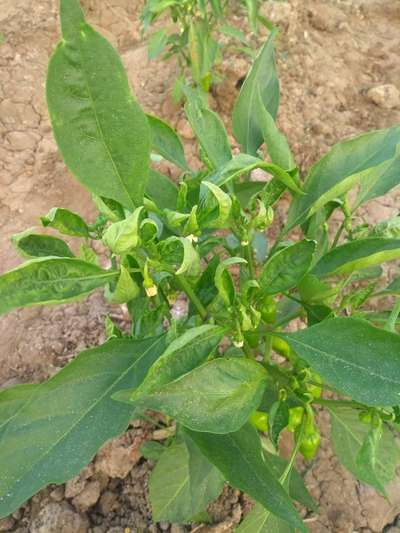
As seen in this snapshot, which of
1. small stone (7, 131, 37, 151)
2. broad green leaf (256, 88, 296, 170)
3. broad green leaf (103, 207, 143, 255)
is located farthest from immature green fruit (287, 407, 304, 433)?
small stone (7, 131, 37, 151)

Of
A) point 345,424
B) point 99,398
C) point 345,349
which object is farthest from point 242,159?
point 345,424

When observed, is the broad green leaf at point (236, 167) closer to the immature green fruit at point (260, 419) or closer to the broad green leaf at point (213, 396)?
the broad green leaf at point (213, 396)

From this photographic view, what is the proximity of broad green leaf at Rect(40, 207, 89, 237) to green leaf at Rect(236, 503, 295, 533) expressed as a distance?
24.9 inches

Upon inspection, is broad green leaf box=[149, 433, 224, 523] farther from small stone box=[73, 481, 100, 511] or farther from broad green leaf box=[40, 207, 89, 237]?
broad green leaf box=[40, 207, 89, 237]

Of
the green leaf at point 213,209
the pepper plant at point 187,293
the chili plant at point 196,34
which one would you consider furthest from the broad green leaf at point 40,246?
the chili plant at point 196,34

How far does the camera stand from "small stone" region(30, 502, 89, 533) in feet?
4.40

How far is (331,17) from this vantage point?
9.23 ft

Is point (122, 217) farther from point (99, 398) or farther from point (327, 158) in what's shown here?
point (327, 158)

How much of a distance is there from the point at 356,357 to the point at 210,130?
19.6 inches

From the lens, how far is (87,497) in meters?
1.40

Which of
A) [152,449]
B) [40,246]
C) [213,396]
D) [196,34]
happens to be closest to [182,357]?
[213,396]

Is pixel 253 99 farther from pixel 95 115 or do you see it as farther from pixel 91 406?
pixel 91 406

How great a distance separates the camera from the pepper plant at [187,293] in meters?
0.72

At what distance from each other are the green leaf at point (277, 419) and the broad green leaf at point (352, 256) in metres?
0.26
